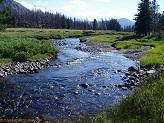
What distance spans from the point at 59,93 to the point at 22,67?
10015mm

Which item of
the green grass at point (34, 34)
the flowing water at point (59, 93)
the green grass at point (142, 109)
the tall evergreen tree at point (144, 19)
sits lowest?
the flowing water at point (59, 93)

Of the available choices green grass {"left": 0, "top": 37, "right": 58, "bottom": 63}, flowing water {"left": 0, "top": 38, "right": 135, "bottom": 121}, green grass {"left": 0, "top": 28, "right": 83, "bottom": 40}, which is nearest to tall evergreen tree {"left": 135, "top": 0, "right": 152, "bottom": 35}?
green grass {"left": 0, "top": 28, "right": 83, "bottom": 40}

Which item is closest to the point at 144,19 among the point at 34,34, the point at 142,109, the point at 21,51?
the point at 34,34

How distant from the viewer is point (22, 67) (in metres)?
25.9

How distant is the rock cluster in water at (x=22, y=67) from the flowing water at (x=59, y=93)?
1.00 m

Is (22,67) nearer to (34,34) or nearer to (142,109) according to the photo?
(142,109)

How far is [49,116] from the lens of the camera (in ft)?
42.8

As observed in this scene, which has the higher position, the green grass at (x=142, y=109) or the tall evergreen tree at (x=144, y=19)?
the tall evergreen tree at (x=144, y=19)

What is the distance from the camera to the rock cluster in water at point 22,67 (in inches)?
939

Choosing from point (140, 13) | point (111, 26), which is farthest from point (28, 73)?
point (111, 26)

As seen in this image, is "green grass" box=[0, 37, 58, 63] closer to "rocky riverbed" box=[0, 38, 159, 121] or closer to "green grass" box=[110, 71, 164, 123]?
"rocky riverbed" box=[0, 38, 159, 121]

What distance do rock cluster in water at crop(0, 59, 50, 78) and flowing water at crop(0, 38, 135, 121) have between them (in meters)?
1.00

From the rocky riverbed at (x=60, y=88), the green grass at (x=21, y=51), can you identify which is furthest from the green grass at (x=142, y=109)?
the green grass at (x=21, y=51)

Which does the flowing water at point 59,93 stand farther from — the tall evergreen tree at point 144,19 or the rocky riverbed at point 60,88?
the tall evergreen tree at point 144,19
